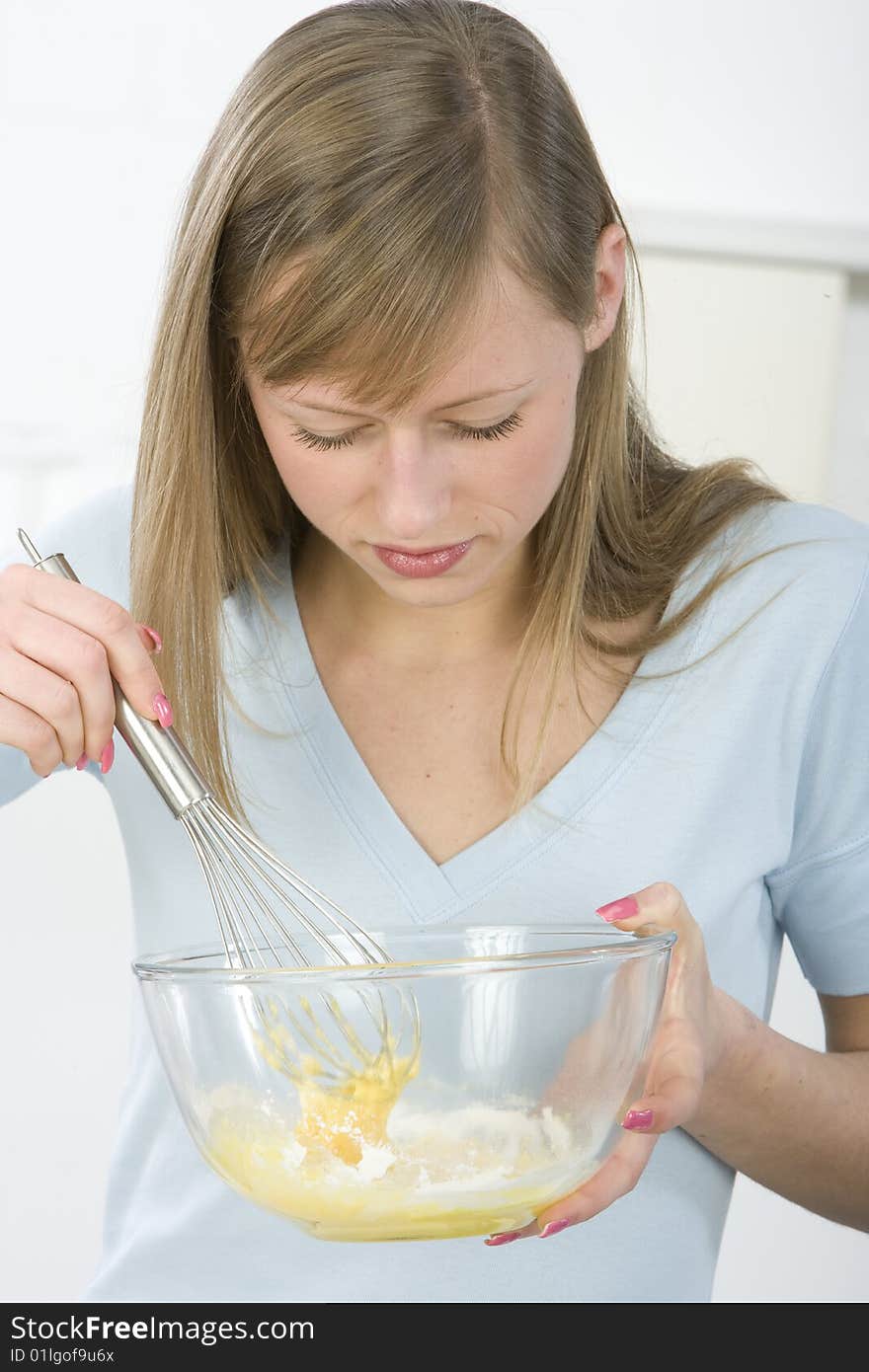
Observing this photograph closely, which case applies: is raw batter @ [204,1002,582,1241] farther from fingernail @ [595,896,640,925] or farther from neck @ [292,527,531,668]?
neck @ [292,527,531,668]

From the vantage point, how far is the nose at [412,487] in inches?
27.5

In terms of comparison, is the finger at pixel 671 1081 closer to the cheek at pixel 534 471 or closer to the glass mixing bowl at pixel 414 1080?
the glass mixing bowl at pixel 414 1080

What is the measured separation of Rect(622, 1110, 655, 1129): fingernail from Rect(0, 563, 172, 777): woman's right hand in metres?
0.26

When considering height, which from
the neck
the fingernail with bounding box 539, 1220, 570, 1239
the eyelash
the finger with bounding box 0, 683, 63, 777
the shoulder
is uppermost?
the eyelash

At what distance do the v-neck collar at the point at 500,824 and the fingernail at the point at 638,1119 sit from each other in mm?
218

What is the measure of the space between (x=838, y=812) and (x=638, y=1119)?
0.97 ft

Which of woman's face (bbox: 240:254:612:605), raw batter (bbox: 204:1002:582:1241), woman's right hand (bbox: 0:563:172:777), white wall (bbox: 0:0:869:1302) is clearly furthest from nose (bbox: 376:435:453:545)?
white wall (bbox: 0:0:869:1302)

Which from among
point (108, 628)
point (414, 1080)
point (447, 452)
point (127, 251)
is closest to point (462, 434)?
point (447, 452)

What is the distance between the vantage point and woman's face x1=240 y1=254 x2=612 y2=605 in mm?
697

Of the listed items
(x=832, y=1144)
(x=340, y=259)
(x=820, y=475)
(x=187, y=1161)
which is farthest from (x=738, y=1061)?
(x=820, y=475)

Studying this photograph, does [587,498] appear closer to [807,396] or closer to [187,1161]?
[187,1161]

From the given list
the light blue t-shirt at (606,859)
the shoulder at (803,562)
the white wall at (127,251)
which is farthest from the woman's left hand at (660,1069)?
the white wall at (127,251)

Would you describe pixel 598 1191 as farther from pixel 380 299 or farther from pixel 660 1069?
pixel 380 299

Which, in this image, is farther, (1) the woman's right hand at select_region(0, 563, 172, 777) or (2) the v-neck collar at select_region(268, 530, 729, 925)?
(2) the v-neck collar at select_region(268, 530, 729, 925)
